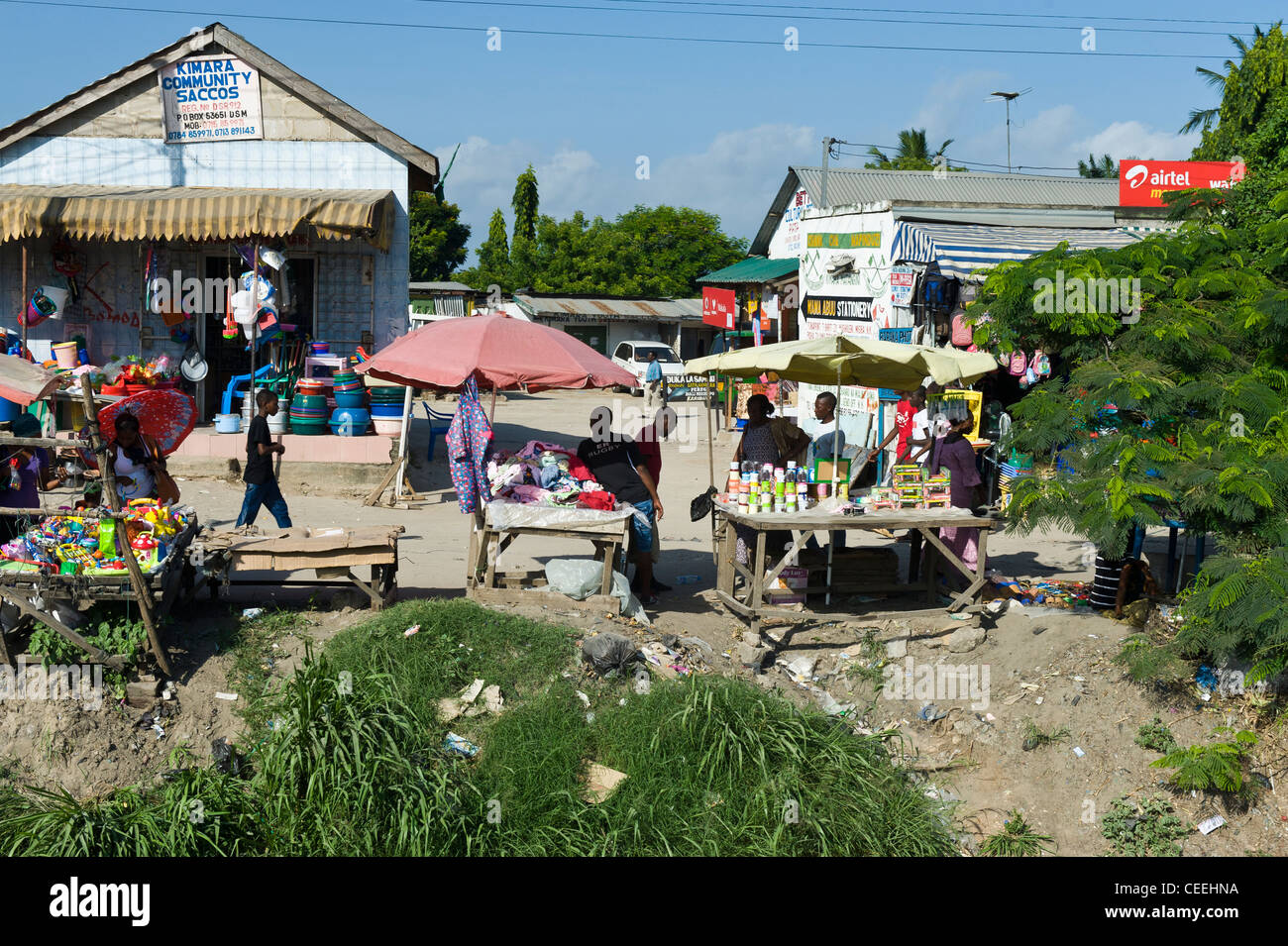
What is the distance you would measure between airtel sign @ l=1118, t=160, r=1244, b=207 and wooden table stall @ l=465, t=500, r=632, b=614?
1216 cm

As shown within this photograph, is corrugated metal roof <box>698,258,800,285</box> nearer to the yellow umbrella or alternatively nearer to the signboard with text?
the signboard with text

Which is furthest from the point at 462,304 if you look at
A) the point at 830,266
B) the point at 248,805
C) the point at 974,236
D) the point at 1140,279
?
the point at 248,805

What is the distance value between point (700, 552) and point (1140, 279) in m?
4.99

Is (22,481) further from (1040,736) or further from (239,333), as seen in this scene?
(239,333)

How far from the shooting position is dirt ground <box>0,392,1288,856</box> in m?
6.76

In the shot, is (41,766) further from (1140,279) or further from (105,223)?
(105,223)

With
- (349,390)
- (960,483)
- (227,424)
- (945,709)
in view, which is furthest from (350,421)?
(945,709)

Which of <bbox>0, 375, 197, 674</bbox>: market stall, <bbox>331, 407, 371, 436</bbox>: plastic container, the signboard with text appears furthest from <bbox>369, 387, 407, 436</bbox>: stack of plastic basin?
<bbox>0, 375, 197, 674</bbox>: market stall

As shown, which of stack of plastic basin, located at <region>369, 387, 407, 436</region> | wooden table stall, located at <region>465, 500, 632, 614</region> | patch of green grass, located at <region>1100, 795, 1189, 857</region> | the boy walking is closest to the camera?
patch of green grass, located at <region>1100, 795, 1189, 857</region>

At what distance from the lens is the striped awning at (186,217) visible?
1461 centimetres

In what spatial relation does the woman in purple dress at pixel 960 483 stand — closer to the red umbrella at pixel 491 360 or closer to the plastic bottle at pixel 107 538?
the red umbrella at pixel 491 360

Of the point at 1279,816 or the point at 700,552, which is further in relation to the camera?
the point at 700,552

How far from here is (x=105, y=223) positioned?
14.7 m

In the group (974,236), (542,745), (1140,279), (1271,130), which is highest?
(1271,130)
